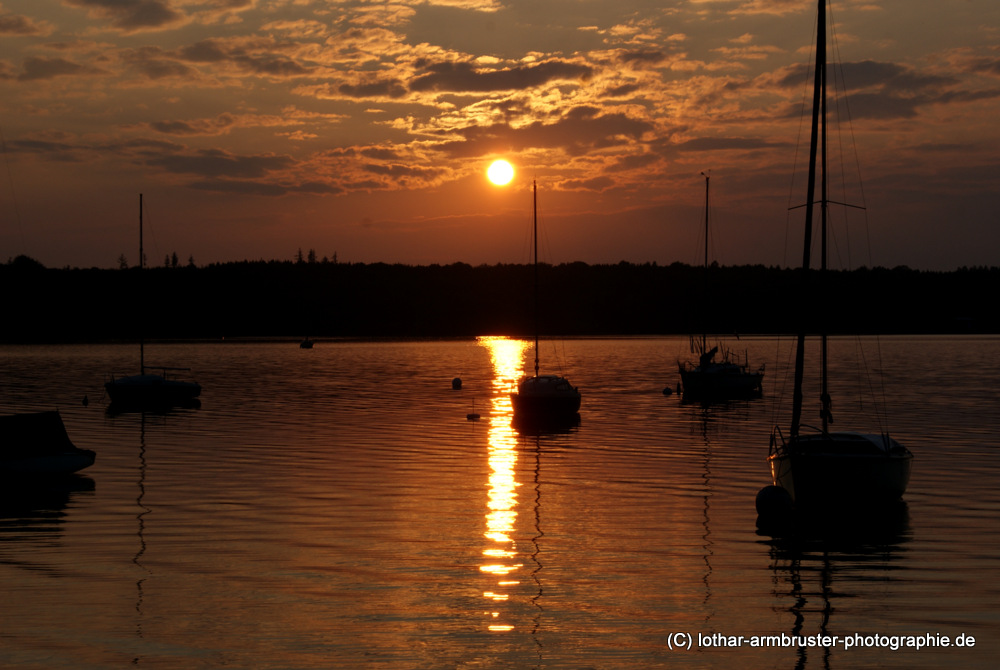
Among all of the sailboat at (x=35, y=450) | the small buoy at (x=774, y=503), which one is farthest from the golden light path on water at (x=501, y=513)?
the sailboat at (x=35, y=450)

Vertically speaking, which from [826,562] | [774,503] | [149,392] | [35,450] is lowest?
[149,392]

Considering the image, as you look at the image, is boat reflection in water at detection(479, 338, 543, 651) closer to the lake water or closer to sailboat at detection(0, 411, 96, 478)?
the lake water

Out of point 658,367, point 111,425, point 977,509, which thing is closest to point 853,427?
point 977,509

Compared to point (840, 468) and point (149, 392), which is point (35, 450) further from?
point (149, 392)

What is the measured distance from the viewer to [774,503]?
27516mm

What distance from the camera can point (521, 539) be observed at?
26.3 metres

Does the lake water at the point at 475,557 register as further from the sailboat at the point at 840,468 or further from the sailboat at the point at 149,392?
the sailboat at the point at 149,392

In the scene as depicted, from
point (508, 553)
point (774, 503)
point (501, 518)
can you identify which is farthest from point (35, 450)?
point (774, 503)

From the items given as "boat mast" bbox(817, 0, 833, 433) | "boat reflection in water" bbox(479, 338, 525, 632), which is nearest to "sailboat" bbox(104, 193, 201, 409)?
"boat reflection in water" bbox(479, 338, 525, 632)

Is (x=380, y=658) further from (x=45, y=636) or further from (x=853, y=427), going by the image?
(x=853, y=427)

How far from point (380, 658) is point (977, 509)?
69.7 feet

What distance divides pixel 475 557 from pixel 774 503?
8.84 m

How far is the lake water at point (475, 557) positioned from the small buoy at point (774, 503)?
74 cm

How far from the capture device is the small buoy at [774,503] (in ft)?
90.1
